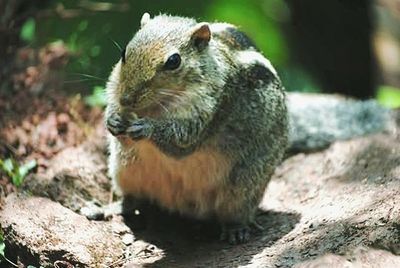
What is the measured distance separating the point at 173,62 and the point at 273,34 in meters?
4.21

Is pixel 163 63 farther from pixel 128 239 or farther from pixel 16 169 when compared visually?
pixel 16 169

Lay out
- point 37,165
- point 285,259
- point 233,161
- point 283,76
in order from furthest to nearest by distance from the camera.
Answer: point 283,76 < point 37,165 < point 233,161 < point 285,259

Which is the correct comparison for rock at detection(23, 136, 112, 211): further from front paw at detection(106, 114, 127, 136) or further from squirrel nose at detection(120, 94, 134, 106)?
squirrel nose at detection(120, 94, 134, 106)

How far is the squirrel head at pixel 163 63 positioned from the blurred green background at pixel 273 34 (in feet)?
3.65

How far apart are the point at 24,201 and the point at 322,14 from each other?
6.20 m

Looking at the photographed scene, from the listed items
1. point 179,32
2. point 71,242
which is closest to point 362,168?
point 179,32

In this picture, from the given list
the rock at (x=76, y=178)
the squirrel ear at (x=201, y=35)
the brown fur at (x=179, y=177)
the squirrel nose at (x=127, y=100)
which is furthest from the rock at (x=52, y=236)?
the squirrel ear at (x=201, y=35)

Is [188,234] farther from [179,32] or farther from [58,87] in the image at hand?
[58,87]

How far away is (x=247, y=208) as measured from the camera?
19.5 feet

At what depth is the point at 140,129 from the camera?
504 centimetres

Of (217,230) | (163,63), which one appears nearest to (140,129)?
(163,63)

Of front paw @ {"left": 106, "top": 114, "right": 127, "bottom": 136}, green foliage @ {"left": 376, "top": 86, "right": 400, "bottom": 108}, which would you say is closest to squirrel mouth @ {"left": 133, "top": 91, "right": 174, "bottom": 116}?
front paw @ {"left": 106, "top": 114, "right": 127, "bottom": 136}

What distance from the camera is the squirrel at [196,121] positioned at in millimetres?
5082

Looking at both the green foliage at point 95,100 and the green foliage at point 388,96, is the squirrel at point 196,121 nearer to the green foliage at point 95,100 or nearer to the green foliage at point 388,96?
the green foliage at point 95,100
